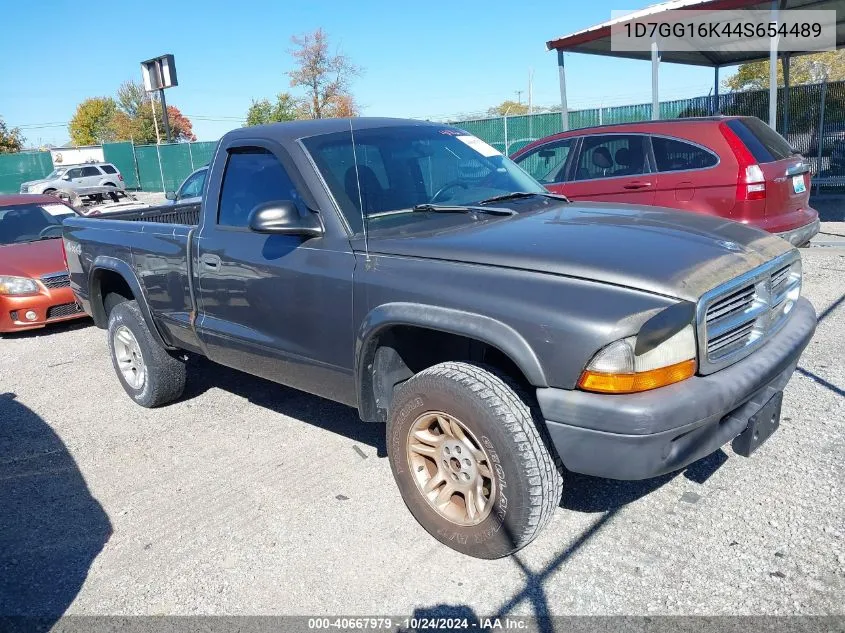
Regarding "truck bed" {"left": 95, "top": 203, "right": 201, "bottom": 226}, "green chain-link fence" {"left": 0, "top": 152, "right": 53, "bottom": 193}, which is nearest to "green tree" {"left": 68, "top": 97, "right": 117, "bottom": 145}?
"green chain-link fence" {"left": 0, "top": 152, "right": 53, "bottom": 193}

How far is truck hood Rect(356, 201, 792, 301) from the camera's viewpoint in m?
2.63

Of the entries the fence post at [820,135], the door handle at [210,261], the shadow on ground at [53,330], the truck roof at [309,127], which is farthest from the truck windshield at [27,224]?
the fence post at [820,135]

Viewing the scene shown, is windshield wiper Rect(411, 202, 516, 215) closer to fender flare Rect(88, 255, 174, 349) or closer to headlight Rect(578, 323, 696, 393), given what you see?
headlight Rect(578, 323, 696, 393)

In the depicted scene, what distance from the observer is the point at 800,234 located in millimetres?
6879

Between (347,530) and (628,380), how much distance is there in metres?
1.60

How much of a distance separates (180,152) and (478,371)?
30.8 metres

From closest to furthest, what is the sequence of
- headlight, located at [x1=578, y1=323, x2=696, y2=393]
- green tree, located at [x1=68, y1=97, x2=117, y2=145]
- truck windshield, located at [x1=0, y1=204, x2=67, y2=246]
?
headlight, located at [x1=578, y1=323, x2=696, y2=393] → truck windshield, located at [x1=0, y1=204, x2=67, y2=246] → green tree, located at [x1=68, y1=97, x2=117, y2=145]

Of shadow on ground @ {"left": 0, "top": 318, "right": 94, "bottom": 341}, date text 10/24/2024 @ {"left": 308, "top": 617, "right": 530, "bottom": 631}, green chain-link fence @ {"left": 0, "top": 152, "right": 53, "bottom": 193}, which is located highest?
green chain-link fence @ {"left": 0, "top": 152, "right": 53, "bottom": 193}

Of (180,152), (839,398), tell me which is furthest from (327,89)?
(839,398)

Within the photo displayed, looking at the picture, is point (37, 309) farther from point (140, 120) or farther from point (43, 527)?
point (140, 120)

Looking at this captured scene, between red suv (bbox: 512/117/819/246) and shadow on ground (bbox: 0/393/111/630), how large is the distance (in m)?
5.08

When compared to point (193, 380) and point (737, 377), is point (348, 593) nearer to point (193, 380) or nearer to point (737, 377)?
point (737, 377)

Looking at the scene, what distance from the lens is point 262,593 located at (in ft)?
9.53

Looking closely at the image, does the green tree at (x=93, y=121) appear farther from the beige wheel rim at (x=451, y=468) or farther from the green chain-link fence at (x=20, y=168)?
the beige wheel rim at (x=451, y=468)
